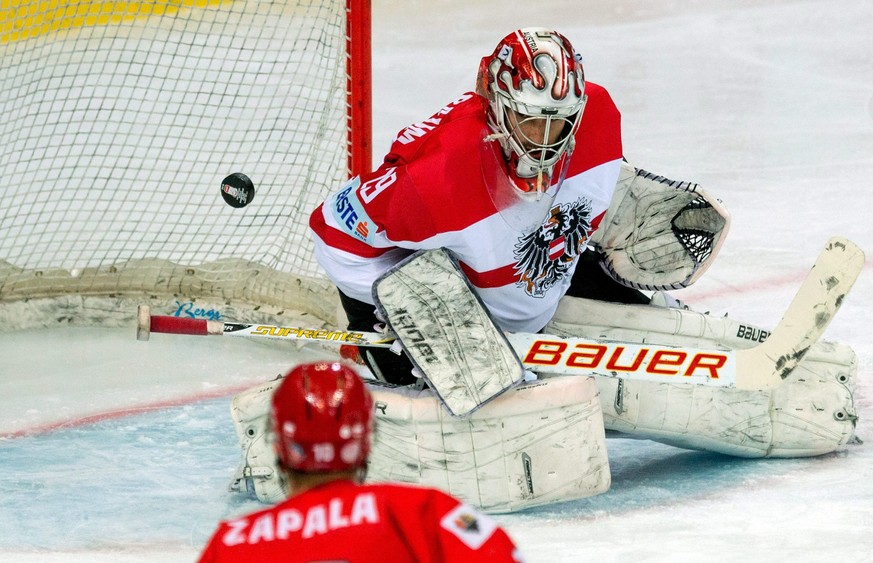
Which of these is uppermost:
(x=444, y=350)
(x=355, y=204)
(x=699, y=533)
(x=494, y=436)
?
(x=355, y=204)

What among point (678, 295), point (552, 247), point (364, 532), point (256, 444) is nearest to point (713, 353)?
point (552, 247)

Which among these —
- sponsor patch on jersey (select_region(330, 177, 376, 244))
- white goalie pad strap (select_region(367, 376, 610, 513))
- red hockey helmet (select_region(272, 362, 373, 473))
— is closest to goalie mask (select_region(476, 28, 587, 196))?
sponsor patch on jersey (select_region(330, 177, 376, 244))

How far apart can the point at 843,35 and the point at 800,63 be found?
360 millimetres

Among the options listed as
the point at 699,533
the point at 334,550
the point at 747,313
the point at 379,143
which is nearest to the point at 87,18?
the point at 379,143

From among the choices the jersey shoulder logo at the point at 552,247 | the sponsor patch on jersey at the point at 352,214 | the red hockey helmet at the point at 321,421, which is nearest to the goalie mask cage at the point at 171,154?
the sponsor patch on jersey at the point at 352,214

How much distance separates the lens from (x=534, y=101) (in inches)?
99.0

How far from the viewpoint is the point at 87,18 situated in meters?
4.52

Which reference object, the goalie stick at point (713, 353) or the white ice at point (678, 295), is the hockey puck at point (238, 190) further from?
the goalie stick at point (713, 353)

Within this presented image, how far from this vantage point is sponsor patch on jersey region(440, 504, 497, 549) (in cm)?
130

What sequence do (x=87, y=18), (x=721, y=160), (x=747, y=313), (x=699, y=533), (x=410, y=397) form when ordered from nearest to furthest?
(x=699, y=533) → (x=410, y=397) → (x=747, y=313) → (x=87, y=18) → (x=721, y=160)

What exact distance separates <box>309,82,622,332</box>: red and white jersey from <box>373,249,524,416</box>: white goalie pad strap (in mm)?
56

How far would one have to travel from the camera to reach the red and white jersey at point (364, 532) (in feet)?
4.24

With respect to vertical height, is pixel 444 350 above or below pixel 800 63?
below

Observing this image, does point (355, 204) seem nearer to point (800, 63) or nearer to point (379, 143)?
point (379, 143)
